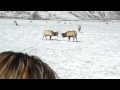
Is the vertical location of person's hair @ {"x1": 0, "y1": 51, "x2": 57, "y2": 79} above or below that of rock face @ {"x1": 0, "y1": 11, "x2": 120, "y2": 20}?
below

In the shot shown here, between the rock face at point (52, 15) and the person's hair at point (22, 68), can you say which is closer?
the person's hair at point (22, 68)

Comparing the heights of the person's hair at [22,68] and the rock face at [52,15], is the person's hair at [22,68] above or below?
below

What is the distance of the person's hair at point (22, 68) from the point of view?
998 millimetres

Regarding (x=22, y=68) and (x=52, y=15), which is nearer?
(x=22, y=68)

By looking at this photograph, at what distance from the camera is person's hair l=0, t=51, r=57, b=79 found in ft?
3.27

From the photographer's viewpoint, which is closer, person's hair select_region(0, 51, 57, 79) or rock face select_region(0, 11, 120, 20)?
person's hair select_region(0, 51, 57, 79)

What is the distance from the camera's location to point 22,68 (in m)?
1.01

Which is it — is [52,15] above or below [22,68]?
above

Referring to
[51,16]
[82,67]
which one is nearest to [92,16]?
[51,16]
